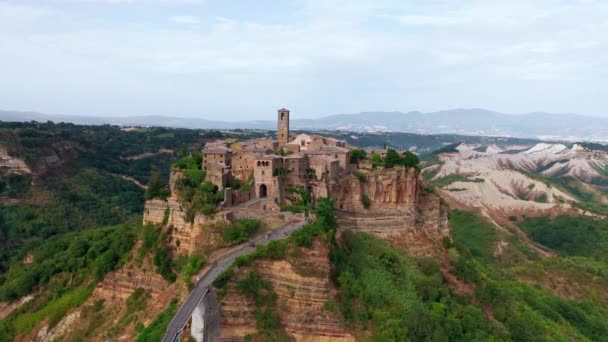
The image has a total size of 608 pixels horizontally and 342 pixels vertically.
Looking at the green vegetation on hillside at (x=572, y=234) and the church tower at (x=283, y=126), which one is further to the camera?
the green vegetation on hillside at (x=572, y=234)

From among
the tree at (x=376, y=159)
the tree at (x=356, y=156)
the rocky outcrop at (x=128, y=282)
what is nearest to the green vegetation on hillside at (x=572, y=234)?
the tree at (x=376, y=159)

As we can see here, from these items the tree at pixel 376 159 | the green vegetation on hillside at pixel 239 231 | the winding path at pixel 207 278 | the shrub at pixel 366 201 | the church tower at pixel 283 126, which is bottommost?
the winding path at pixel 207 278

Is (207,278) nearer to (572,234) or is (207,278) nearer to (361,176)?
(361,176)

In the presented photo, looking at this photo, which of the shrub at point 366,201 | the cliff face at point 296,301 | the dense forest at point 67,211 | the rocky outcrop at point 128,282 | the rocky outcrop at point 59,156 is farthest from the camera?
the rocky outcrop at point 59,156

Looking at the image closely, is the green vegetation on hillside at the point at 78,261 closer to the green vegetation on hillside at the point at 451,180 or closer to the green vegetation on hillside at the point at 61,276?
the green vegetation on hillside at the point at 61,276

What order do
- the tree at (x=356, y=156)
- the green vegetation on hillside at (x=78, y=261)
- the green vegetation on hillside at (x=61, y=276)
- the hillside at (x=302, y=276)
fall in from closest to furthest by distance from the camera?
the hillside at (x=302, y=276) → the green vegetation on hillside at (x=61, y=276) → the green vegetation on hillside at (x=78, y=261) → the tree at (x=356, y=156)

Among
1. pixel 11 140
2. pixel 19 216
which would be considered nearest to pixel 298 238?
pixel 19 216

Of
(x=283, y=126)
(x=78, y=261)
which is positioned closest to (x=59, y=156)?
(x=78, y=261)
